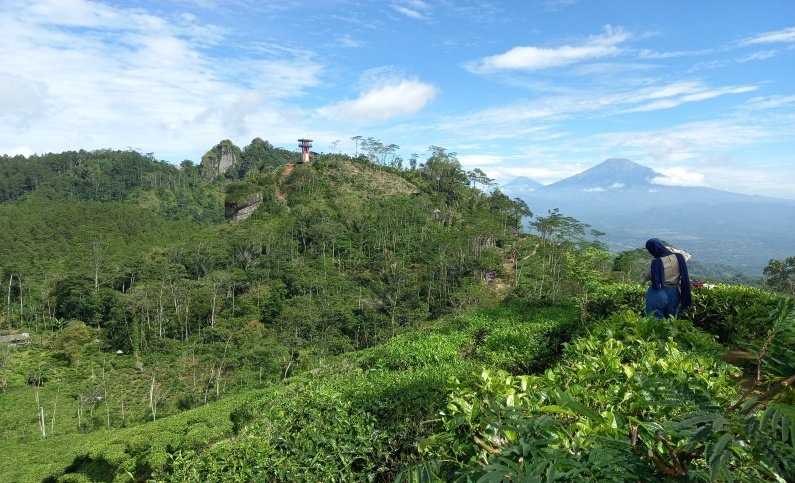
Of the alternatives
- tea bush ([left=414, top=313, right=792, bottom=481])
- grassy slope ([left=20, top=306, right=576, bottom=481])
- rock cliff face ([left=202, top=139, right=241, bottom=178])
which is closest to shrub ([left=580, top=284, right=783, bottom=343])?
grassy slope ([left=20, top=306, right=576, bottom=481])

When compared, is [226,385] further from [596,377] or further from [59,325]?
[596,377]

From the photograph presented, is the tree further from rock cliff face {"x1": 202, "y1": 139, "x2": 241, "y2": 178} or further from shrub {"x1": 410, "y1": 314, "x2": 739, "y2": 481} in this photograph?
rock cliff face {"x1": 202, "y1": 139, "x2": 241, "y2": 178}

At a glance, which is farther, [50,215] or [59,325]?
[50,215]

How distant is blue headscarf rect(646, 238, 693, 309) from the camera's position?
592cm

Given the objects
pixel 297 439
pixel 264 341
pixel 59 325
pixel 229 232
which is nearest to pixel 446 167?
pixel 229 232

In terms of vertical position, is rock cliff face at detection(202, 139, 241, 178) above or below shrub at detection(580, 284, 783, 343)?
above

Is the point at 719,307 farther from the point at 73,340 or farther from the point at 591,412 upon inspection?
the point at 73,340

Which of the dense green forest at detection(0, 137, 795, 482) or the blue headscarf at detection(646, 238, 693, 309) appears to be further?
the blue headscarf at detection(646, 238, 693, 309)

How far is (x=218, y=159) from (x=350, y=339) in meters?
74.9

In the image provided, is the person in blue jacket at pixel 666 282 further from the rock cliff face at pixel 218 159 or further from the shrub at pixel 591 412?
the rock cliff face at pixel 218 159

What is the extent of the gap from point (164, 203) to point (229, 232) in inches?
1411

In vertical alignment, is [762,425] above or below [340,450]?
above

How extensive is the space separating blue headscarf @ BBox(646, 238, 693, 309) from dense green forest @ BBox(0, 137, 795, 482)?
0.64 m

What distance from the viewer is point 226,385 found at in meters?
30.3
